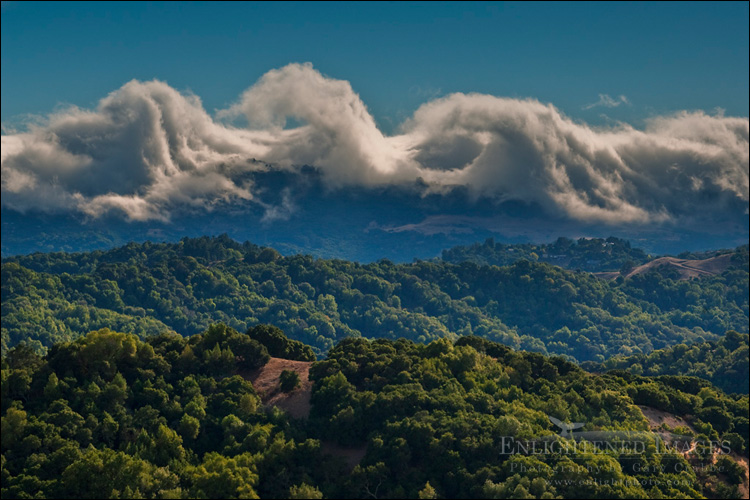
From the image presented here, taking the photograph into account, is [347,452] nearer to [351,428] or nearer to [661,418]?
[351,428]

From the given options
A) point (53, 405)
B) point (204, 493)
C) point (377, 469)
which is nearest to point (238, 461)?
point (204, 493)

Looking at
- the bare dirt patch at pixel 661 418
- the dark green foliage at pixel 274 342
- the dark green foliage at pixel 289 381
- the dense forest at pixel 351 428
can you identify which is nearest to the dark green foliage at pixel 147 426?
the dense forest at pixel 351 428

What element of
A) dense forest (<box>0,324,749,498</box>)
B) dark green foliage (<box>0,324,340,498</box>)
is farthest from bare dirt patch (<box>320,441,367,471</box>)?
dark green foliage (<box>0,324,340,498</box>)

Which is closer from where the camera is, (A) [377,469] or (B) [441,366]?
(A) [377,469]

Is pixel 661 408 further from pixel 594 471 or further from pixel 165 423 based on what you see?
pixel 165 423

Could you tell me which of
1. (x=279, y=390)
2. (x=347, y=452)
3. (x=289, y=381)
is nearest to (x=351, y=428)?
(x=347, y=452)
